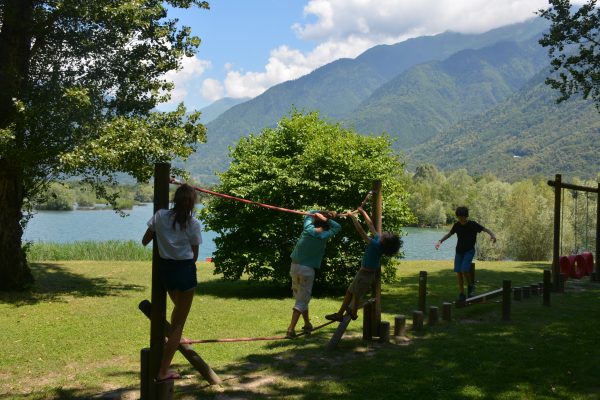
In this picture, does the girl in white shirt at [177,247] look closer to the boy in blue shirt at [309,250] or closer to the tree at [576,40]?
the boy in blue shirt at [309,250]

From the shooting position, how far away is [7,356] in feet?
28.2

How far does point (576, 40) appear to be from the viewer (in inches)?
771

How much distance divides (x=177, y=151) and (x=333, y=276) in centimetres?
562

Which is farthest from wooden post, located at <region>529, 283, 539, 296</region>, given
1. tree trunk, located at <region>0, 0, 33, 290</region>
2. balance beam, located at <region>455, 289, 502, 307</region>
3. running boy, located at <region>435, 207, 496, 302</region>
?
tree trunk, located at <region>0, 0, 33, 290</region>

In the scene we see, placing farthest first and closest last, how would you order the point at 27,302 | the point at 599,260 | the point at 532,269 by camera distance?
the point at 532,269
the point at 599,260
the point at 27,302

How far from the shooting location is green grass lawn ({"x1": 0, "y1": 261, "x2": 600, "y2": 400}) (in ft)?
21.6

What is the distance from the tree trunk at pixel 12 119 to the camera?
46.7ft

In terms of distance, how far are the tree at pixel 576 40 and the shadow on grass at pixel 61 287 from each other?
53.3 ft

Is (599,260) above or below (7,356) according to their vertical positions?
above

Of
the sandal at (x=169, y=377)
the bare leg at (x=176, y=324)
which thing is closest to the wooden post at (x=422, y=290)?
the bare leg at (x=176, y=324)

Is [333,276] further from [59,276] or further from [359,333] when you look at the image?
[59,276]

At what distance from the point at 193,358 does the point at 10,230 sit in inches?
418

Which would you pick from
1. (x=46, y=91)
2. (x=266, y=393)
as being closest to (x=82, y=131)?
(x=46, y=91)

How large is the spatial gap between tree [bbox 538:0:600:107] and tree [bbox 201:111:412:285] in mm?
8273
